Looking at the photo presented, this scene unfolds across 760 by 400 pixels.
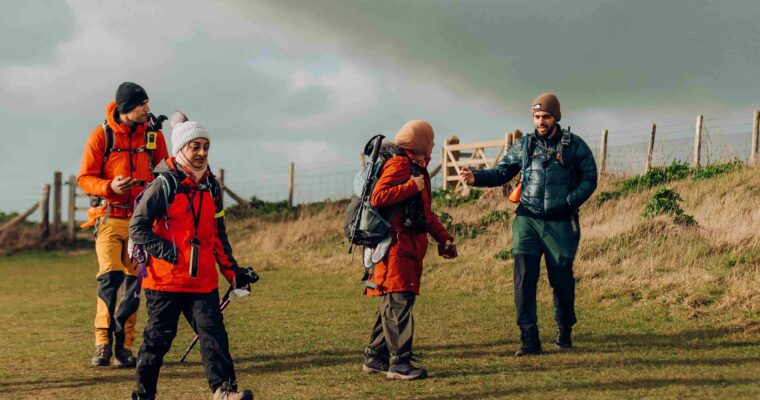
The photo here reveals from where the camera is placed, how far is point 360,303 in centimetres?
1230

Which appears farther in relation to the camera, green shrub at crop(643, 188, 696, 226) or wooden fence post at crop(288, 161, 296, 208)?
wooden fence post at crop(288, 161, 296, 208)

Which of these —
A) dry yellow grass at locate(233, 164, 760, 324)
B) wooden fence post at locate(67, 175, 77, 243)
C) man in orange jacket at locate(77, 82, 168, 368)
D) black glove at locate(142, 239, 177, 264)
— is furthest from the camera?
wooden fence post at locate(67, 175, 77, 243)

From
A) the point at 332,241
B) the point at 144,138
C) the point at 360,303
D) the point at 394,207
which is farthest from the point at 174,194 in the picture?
the point at 332,241

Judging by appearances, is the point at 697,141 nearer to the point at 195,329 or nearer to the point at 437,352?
the point at 437,352

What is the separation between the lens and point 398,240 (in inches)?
247

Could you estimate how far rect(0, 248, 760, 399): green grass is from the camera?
20.5ft

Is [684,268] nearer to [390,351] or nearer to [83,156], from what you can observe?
[390,351]

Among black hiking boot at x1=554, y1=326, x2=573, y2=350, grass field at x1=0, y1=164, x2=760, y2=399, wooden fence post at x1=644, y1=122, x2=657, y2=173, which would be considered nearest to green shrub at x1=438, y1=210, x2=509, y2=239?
grass field at x1=0, y1=164, x2=760, y2=399

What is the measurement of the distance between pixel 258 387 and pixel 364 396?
1.02 metres

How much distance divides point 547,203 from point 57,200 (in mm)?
23481

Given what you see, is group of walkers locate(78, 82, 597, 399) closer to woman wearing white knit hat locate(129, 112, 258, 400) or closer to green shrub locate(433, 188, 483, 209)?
woman wearing white knit hat locate(129, 112, 258, 400)

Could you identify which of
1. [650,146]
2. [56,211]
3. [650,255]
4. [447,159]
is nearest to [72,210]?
[56,211]

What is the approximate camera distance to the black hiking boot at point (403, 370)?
6359mm

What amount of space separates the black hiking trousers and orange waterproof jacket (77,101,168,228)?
7.45 ft
